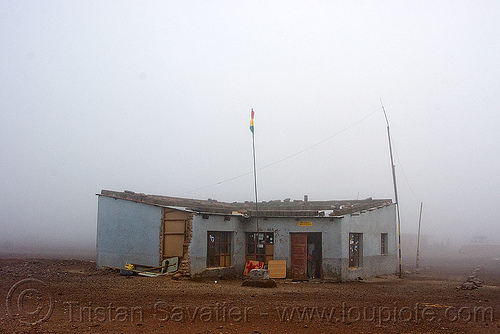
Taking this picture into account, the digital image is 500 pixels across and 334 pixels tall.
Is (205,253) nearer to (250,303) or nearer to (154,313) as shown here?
(250,303)

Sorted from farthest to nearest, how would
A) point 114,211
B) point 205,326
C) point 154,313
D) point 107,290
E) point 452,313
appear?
point 114,211 < point 107,290 < point 452,313 < point 154,313 < point 205,326

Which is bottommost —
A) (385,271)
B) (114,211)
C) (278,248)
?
(385,271)

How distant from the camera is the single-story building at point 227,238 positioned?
60.5ft

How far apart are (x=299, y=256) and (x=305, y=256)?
0.27m

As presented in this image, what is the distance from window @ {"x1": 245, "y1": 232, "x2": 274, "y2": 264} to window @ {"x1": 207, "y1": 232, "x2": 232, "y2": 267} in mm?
1285

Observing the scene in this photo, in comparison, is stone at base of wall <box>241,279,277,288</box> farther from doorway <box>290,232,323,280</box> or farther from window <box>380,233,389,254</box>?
window <box>380,233,389,254</box>

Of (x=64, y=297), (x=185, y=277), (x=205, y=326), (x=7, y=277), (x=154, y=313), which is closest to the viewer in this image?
(x=205, y=326)

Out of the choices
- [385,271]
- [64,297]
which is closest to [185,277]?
[64,297]

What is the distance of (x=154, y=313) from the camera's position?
9.70 metres

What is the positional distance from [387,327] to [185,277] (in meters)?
10.2

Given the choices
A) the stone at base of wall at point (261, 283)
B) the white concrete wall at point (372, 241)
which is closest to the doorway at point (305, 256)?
the white concrete wall at point (372, 241)

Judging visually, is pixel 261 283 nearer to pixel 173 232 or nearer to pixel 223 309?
pixel 173 232

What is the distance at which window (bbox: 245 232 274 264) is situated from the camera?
20656 millimetres

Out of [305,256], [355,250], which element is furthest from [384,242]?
[305,256]
